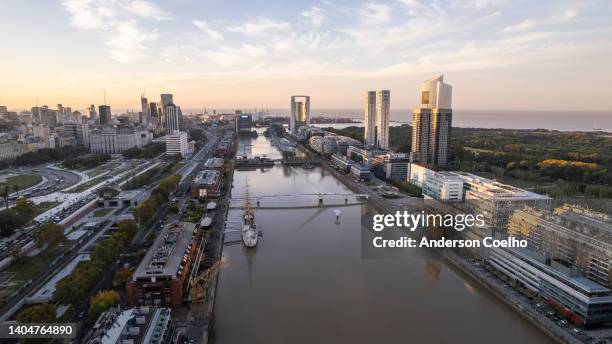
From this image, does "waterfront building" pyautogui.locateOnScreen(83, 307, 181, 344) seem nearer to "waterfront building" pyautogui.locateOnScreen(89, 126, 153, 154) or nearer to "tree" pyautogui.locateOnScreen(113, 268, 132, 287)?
"tree" pyautogui.locateOnScreen(113, 268, 132, 287)

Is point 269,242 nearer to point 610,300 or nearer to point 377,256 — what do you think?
point 377,256

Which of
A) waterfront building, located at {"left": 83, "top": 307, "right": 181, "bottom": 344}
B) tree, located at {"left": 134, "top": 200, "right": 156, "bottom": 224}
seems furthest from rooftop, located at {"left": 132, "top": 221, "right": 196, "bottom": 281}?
tree, located at {"left": 134, "top": 200, "right": 156, "bottom": 224}

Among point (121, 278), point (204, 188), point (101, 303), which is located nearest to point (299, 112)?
point (204, 188)

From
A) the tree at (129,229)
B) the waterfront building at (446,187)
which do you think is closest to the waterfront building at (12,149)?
the tree at (129,229)

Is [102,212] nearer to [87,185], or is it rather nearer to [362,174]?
[87,185]

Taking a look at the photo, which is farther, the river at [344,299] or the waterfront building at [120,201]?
the waterfront building at [120,201]

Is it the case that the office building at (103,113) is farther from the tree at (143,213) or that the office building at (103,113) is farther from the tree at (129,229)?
the tree at (129,229)

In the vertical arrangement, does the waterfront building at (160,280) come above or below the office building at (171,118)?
below
